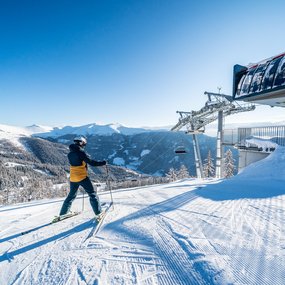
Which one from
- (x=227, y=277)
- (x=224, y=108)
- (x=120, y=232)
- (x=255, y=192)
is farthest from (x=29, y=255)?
(x=224, y=108)

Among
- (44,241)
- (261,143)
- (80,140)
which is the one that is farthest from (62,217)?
(261,143)

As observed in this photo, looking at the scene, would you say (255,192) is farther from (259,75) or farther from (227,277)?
Answer: (259,75)

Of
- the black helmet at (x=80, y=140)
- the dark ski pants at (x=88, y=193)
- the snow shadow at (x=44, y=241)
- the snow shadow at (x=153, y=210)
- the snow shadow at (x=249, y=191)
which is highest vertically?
the black helmet at (x=80, y=140)

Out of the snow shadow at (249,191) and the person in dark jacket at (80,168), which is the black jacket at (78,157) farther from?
the snow shadow at (249,191)

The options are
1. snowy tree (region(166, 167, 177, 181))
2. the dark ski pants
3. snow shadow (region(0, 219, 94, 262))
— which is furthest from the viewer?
snowy tree (region(166, 167, 177, 181))

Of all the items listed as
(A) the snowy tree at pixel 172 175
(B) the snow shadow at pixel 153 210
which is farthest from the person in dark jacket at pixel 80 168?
(A) the snowy tree at pixel 172 175

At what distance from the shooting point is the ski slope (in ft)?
6.99

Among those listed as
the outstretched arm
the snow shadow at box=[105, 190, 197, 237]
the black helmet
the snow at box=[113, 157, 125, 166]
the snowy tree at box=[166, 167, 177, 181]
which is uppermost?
Result: the black helmet

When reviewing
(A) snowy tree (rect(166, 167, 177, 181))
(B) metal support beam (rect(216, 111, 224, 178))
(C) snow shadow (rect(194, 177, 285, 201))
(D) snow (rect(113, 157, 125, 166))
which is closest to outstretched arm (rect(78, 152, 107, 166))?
(C) snow shadow (rect(194, 177, 285, 201))

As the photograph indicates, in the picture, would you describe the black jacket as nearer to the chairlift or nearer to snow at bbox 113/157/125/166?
the chairlift

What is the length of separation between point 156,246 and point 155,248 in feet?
0.17

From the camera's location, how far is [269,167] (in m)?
7.97

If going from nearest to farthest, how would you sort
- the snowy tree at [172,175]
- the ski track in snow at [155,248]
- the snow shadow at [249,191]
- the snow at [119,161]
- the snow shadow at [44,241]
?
1. the ski track in snow at [155,248]
2. the snow shadow at [44,241]
3. the snow shadow at [249,191]
4. the snowy tree at [172,175]
5. the snow at [119,161]

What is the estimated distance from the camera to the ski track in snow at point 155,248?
212cm
